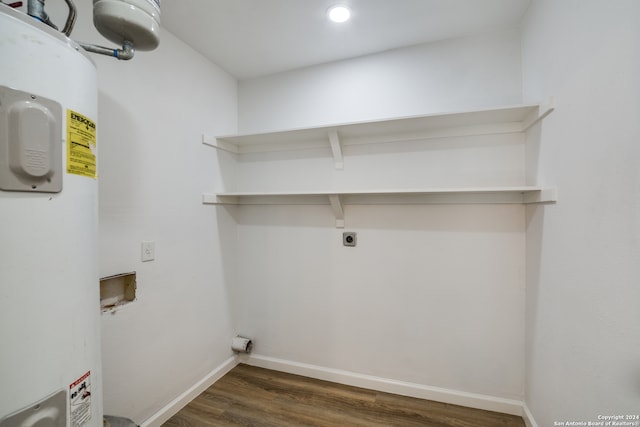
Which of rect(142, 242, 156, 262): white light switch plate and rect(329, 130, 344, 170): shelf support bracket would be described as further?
rect(329, 130, 344, 170): shelf support bracket

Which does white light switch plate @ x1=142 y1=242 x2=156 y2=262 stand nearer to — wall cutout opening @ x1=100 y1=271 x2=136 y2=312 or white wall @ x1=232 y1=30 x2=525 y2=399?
wall cutout opening @ x1=100 y1=271 x2=136 y2=312

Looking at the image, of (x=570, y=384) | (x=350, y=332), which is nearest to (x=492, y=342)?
(x=570, y=384)

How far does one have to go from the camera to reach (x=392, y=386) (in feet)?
6.15

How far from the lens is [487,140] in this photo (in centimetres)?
169

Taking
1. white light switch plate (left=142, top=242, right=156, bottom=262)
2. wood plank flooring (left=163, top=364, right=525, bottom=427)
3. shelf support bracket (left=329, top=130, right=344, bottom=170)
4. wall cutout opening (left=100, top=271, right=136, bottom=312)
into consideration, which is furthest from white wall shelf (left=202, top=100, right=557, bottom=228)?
wood plank flooring (left=163, top=364, right=525, bottom=427)

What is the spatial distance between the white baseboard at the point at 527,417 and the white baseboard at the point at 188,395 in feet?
6.76

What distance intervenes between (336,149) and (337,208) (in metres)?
0.44

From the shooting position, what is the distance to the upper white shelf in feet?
4.97

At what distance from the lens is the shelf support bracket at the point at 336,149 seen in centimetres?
186

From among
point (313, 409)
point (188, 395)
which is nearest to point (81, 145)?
point (188, 395)

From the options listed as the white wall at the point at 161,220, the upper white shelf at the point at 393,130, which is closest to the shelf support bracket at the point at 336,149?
the upper white shelf at the point at 393,130

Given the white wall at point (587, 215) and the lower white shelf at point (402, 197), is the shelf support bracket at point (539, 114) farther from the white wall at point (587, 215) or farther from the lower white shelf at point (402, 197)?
the lower white shelf at point (402, 197)

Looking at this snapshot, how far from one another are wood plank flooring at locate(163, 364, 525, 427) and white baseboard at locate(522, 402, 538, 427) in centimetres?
4

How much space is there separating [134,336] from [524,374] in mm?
2336
